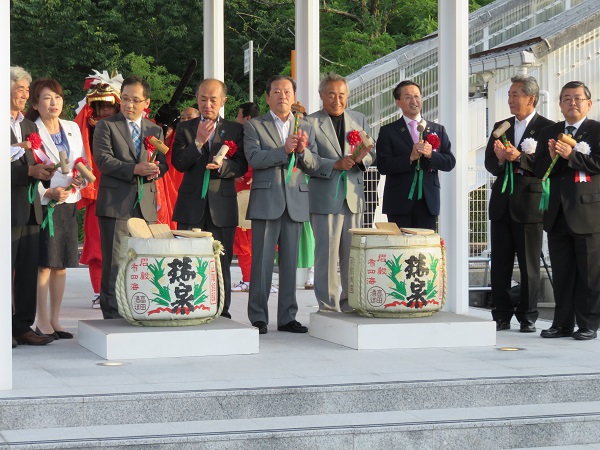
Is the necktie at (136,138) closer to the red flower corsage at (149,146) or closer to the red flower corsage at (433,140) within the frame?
the red flower corsage at (149,146)

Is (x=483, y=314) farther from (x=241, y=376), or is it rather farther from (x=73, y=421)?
(x=73, y=421)

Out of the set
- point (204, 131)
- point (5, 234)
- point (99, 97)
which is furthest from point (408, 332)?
point (99, 97)

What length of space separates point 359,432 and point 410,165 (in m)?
3.10

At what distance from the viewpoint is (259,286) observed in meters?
7.92

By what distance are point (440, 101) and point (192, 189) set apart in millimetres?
2085

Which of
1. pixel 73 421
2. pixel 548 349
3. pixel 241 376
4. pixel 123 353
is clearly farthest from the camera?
pixel 548 349

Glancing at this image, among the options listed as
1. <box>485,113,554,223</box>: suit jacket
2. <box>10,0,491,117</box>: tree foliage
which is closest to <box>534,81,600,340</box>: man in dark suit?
<box>485,113,554,223</box>: suit jacket

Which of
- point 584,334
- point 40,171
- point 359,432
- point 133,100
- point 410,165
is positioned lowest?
point 359,432

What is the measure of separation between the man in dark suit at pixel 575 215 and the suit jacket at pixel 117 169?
8.82 feet

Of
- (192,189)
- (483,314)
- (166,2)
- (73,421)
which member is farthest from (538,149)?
(166,2)

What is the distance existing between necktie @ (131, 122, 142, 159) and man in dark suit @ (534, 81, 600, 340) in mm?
2743

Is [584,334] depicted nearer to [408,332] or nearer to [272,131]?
[408,332]

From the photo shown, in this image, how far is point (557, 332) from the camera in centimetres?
782

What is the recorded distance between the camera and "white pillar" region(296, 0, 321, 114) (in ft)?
34.2
